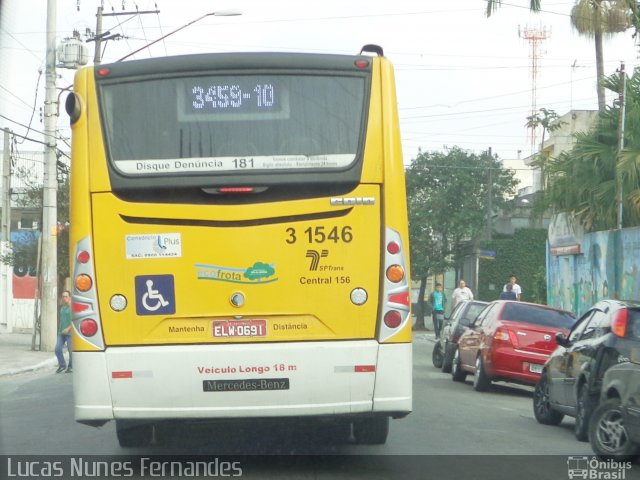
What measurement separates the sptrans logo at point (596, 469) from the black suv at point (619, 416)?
0.08m

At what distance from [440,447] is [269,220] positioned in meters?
3.47

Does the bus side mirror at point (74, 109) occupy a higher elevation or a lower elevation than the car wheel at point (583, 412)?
higher

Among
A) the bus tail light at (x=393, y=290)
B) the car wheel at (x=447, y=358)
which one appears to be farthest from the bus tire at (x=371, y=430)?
the car wheel at (x=447, y=358)

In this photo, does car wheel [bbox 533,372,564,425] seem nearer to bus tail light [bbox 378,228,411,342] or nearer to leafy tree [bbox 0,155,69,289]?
bus tail light [bbox 378,228,411,342]

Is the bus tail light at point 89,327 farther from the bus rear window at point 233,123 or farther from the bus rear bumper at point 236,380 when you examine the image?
the bus rear window at point 233,123

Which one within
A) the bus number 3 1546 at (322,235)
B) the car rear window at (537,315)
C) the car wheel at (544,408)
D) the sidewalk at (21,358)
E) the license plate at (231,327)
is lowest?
the sidewalk at (21,358)

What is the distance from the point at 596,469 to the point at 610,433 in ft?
1.53

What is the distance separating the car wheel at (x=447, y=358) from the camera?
72.8ft

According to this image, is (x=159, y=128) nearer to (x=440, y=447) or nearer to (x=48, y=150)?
(x=440, y=447)

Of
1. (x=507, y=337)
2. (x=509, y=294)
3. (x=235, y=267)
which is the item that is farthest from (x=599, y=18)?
(x=235, y=267)

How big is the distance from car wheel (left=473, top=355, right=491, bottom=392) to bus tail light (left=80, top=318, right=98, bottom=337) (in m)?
10.3

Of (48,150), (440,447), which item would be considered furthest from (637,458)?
(48,150)

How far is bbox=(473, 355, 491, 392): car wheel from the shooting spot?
1766 cm

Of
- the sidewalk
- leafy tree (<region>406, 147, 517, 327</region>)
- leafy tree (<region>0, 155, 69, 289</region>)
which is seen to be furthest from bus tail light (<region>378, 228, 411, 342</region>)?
leafy tree (<region>406, 147, 517, 327</region>)
